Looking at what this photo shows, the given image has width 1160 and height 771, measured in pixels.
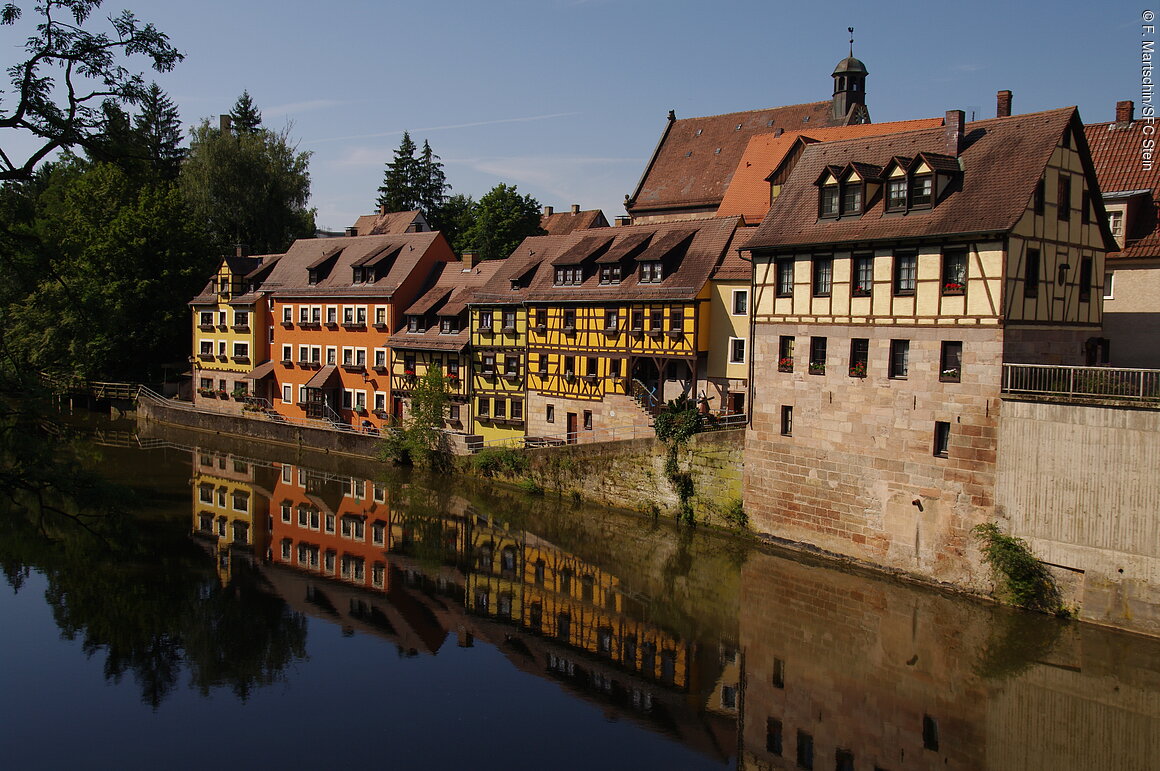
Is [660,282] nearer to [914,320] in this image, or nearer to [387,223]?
[914,320]

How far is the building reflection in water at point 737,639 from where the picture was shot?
15.2m

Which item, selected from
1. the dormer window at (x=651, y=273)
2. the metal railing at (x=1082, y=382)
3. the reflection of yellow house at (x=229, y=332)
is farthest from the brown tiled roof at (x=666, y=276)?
the reflection of yellow house at (x=229, y=332)

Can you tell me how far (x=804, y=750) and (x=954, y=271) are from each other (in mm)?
11742

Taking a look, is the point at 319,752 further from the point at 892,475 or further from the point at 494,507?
the point at 494,507

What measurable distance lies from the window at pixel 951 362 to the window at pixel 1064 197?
410 centimetres

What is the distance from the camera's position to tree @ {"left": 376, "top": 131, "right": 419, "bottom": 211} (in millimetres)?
69562

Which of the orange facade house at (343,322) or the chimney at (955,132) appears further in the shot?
the orange facade house at (343,322)

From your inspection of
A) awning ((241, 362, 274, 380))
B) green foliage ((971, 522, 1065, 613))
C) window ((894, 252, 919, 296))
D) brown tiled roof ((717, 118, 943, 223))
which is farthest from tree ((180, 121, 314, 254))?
green foliage ((971, 522, 1065, 613))

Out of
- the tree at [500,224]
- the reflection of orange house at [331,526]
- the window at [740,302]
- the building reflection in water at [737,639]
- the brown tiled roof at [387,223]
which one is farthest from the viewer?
the brown tiled roof at [387,223]

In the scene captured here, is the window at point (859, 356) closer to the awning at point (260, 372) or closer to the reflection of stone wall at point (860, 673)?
the reflection of stone wall at point (860, 673)

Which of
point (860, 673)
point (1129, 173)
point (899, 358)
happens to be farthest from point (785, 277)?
point (860, 673)

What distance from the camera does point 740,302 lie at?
100.0 ft

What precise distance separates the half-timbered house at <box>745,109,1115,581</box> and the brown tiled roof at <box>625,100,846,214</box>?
2087 cm

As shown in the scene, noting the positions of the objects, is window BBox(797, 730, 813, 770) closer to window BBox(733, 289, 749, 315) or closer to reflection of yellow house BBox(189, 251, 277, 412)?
window BBox(733, 289, 749, 315)
